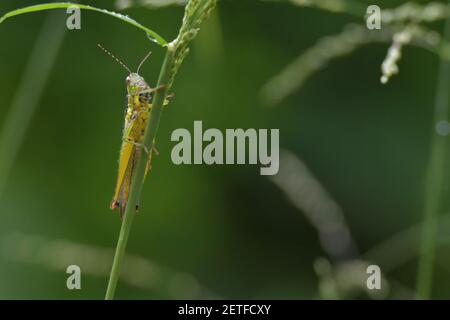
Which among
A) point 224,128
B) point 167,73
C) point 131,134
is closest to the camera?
point 167,73

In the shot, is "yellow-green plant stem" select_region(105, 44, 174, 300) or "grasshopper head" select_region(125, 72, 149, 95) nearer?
"yellow-green plant stem" select_region(105, 44, 174, 300)

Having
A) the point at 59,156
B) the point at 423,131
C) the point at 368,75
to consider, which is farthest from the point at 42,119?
the point at 423,131

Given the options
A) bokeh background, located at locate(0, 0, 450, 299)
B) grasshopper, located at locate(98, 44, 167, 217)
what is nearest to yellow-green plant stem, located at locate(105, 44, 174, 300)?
grasshopper, located at locate(98, 44, 167, 217)

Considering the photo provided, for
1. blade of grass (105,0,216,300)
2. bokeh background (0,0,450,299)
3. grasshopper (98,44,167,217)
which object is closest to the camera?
blade of grass (105,0,216,300)

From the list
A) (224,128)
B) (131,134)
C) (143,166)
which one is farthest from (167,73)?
(224,128)

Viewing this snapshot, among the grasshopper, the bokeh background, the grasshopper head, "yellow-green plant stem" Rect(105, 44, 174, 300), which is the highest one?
the bokeh background

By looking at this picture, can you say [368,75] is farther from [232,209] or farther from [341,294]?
[341,294]

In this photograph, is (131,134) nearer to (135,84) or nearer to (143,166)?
(135,84)

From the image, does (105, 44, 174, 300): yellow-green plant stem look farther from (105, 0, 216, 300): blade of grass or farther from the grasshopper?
the grasshopper

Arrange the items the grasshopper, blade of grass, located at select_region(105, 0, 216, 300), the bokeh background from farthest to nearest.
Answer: the bokeh background → the grasshopper → blade of grass, located at select_region(105, 0, 216, 300)

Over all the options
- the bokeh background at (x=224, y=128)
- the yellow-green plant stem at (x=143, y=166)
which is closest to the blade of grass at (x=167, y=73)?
the yellow-green plant stem at (x=143, y=166)
